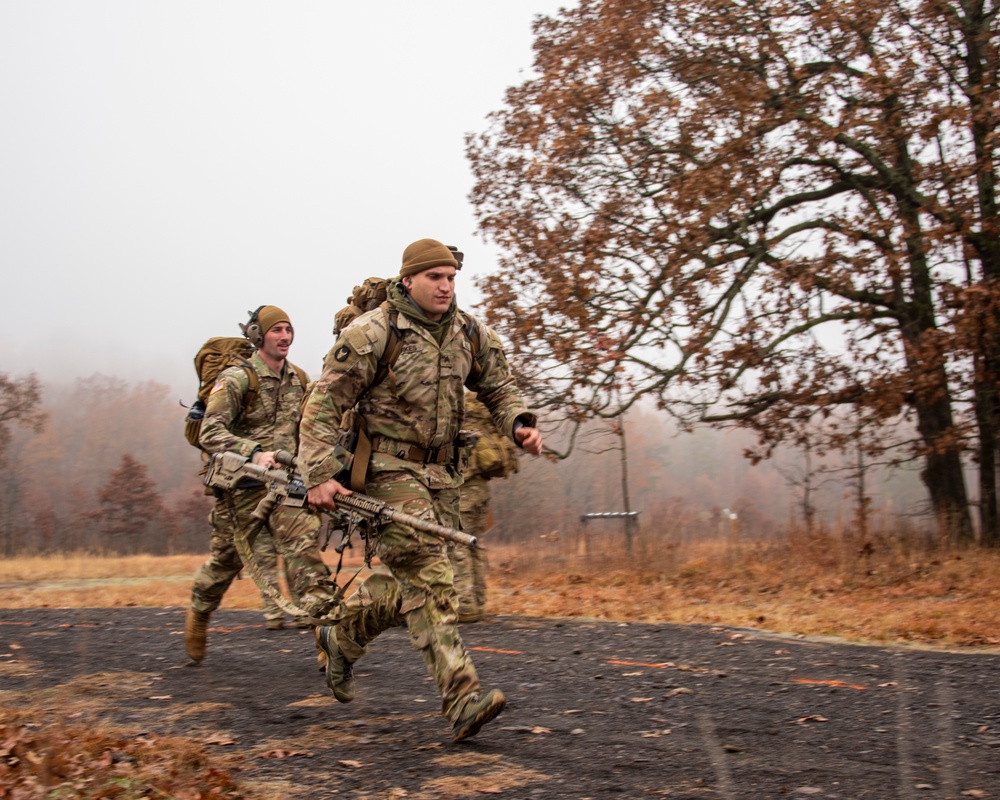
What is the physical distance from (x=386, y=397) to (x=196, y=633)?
3.11 meters

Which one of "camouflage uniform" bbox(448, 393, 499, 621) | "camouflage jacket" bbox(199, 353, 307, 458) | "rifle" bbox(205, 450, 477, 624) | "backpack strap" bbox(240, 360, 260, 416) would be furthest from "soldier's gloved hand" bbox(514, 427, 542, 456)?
"camouflage uniform" bbox(448, 393, 499, 621)

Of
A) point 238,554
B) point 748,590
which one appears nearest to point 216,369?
point 238,554

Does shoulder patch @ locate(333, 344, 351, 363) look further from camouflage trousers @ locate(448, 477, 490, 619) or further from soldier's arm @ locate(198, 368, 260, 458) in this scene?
camouflage trousers @ locate(448, 477, 490, 619)

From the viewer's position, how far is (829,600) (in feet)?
32.1

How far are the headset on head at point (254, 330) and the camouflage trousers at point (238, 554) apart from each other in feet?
3.66

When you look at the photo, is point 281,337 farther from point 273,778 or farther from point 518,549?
point 518,549

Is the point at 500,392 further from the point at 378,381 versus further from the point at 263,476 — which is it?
the point at 263,476

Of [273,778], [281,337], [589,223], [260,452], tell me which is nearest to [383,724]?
[273,778]

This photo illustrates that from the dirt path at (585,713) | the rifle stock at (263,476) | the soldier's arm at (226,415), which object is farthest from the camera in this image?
the soldier's arm at (226,415)

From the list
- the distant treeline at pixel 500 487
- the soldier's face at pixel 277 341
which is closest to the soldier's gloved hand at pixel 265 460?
the soldier's face at pixel 277 341

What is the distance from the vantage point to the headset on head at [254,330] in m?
7.36

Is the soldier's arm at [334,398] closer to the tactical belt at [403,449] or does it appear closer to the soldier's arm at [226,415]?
the tactical belt at [403,449]

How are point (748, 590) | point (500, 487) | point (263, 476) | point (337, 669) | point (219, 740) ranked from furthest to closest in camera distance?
point (500, 487)
point (748, 590)
point (263, 476)
point (337, 669)
point (219, 740)

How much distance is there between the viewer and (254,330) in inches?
290
